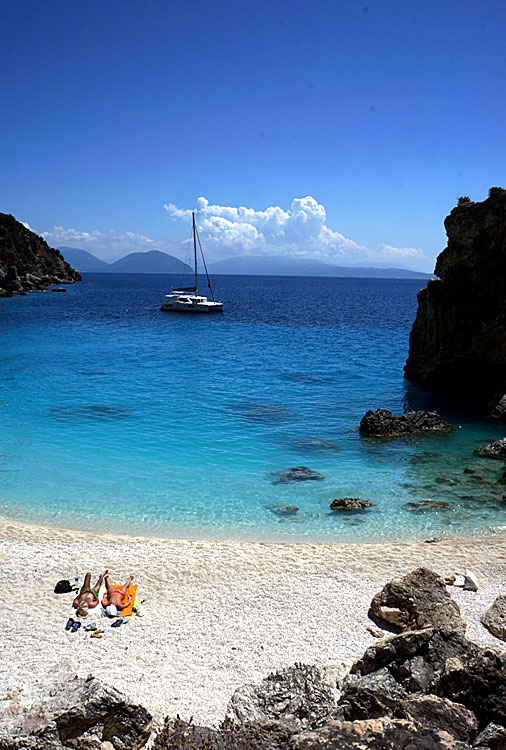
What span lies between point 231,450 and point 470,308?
1764 cm

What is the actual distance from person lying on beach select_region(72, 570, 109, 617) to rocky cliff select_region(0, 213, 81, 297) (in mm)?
101197

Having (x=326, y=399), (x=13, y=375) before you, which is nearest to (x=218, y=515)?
(x=326, y=399)

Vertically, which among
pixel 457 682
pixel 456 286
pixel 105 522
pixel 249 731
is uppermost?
pixel 456 286

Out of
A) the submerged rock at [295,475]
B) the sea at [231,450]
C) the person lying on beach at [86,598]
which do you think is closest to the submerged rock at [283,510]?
the sea at [231,450]

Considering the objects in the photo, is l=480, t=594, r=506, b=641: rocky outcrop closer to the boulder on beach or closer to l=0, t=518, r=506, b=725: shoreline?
l=0, t=518, r=506, b=725: shoreline

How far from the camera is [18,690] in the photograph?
875cm

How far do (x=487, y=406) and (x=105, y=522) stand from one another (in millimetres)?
22418

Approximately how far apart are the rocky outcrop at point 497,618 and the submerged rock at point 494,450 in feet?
40.4

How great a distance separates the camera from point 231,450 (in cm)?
2391

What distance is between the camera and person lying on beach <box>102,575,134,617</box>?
11.7 metres

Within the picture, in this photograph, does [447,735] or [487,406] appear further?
[487,406]

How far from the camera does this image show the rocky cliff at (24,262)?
110312 millimetres

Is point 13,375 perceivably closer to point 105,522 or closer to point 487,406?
point 105,522

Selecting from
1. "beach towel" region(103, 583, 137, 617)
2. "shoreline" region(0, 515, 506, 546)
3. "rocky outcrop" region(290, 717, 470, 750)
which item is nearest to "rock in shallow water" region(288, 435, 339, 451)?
"shoreline" region(0, 515, 506, 546)
